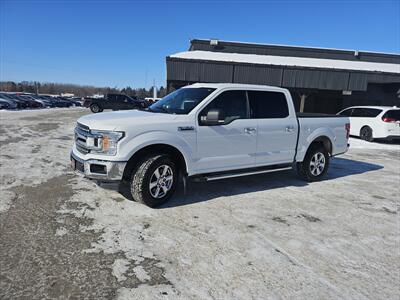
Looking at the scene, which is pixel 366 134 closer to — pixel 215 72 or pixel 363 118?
pixel 363 118

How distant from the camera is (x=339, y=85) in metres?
22.6

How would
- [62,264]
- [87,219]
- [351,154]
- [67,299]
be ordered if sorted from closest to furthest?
1. [67,299]
2. [62,264]
3. [87,219]
4. [351,154]

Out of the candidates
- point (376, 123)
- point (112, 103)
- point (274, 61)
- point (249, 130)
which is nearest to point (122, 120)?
point (249, 130)

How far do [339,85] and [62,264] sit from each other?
2280 cm

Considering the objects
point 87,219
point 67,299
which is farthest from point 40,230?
point 67,299

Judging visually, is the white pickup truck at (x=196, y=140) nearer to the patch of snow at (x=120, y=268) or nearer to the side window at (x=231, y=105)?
the side window at (x=231, y=105)

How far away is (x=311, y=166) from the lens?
752 centimetres

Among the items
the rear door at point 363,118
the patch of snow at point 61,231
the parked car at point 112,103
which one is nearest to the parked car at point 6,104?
the parked car at point 112,103

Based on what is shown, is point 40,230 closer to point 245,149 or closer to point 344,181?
point 245,149

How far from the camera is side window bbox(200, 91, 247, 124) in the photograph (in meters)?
5.84

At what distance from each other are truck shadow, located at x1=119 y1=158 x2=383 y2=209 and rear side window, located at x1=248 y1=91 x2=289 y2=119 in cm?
145

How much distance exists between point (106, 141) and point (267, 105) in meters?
3.31

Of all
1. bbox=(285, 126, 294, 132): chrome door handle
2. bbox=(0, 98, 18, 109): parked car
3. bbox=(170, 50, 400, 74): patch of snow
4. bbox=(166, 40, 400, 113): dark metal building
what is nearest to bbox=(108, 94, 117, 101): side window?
bbox=(166, 40, 400, 113): dark metal building

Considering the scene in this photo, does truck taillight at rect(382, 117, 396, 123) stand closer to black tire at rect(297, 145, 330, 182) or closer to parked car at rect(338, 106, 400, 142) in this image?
A: parked car at rect(338, 106, 400, 142)
